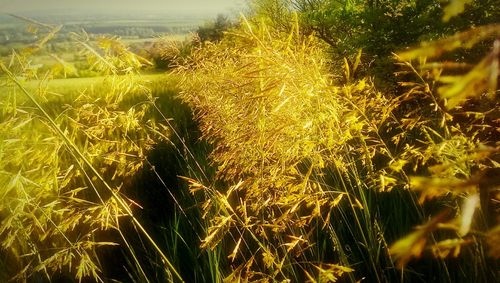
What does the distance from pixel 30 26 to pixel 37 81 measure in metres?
0.44

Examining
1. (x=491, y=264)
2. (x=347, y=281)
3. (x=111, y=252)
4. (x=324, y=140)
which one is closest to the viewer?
(x=324, y=140)

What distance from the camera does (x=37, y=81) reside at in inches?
73.7

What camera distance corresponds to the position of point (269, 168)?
1.76m

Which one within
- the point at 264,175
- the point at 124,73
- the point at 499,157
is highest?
the point at 124,73

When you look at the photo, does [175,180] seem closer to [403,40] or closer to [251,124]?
[251,124]

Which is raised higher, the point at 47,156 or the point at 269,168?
the point at 269,168

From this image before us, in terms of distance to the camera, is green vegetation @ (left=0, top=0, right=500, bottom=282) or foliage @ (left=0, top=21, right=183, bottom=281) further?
foliage @ (left=0, top=21, right=183, bottom=281)

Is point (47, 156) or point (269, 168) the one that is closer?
point (269, 168)

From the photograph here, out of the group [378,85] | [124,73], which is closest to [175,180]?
[124,73]

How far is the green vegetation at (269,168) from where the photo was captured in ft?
4.31

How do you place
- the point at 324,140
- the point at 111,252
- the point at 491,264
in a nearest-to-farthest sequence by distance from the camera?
the point at 324,140, the point at 491,264, the point at 111,252

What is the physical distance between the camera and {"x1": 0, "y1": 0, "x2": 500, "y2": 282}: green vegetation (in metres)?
1.31

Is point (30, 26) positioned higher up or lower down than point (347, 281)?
higher up

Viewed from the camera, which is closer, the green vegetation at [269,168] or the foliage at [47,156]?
the green vegetation at [269,168]
